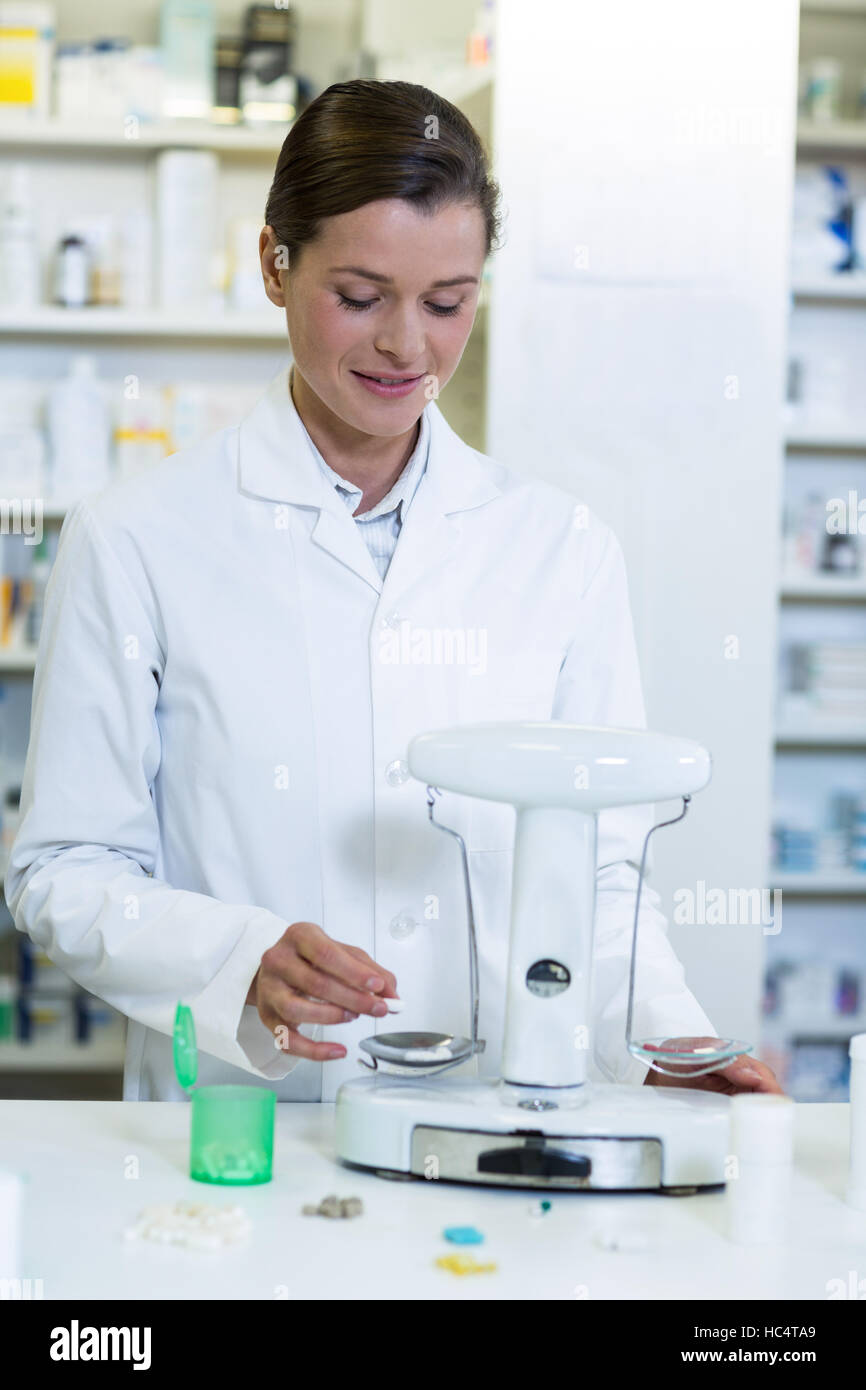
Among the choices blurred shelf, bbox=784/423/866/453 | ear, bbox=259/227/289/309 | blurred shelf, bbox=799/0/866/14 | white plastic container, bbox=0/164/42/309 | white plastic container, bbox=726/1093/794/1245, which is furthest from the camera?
blurred shelf, bbox=799/0/866/14

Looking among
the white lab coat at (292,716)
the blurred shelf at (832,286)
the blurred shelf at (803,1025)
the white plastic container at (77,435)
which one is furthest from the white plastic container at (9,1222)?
the blurred shelf at (832,286)

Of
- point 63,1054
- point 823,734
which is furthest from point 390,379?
point 63,1054

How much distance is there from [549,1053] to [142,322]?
98.3 inches

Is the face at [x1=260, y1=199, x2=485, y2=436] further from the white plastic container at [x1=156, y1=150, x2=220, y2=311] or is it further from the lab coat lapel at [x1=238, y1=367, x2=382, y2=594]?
the white plastic container at [x1=156, y1=150, x2=220, y2=311]

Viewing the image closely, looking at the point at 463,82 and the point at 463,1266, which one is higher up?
the point at 463,82

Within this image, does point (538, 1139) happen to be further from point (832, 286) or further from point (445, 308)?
point (832, 286)


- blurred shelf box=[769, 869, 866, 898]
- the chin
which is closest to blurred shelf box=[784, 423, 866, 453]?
blurred shelf box=[769, 869, 866, 898]

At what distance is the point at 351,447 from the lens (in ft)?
4.85

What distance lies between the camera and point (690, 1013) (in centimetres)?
124

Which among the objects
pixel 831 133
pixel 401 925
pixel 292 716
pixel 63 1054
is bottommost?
pixel 63 1054

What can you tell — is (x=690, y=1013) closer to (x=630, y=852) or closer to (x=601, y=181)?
(x=630, y=852)

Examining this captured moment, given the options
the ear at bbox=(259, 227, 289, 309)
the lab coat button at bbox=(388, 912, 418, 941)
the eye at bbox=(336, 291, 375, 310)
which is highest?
the ear at bbox=(259, 227, 289, 309)

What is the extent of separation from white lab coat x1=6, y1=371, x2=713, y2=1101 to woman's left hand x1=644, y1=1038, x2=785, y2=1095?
0.10 m

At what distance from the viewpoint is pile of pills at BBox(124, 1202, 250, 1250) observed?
3.01ft
